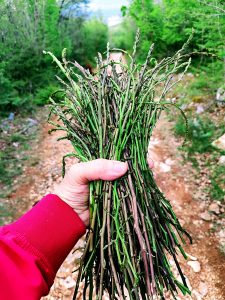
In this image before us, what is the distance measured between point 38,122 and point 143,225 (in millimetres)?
7137

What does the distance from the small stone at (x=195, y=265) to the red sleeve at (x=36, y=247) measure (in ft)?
7.54

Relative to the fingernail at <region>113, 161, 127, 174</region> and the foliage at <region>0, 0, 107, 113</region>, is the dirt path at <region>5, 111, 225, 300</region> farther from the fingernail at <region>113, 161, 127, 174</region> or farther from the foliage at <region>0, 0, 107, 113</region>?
the fingernail at <region>113, 161, 127, 174</region>

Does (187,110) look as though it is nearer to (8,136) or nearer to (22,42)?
(8,136)

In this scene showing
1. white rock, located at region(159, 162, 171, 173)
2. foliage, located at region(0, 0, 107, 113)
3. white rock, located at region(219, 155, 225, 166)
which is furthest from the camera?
foliage, located at region(0, 0, 107, 113)

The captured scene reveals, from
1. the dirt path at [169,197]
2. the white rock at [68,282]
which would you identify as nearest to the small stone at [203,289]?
the dirt path at [169,197]

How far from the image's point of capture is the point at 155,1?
14164 millimetres

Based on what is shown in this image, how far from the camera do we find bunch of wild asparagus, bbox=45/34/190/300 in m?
1.71

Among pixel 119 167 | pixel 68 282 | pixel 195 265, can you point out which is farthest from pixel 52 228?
pixel 195 265

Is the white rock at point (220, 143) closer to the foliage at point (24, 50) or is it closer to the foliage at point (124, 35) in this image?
the foliage at point (24, 50)

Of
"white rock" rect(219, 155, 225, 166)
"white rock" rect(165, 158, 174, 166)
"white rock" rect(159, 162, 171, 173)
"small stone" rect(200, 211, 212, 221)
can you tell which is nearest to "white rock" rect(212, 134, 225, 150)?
"white rock" rect(219, 155, 225, 166)

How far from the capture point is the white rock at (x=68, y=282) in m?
3.59

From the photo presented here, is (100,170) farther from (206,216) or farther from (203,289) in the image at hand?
(206,216)

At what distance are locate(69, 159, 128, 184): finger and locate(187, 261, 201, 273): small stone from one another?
7.94ft

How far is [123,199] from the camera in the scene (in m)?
1.83
